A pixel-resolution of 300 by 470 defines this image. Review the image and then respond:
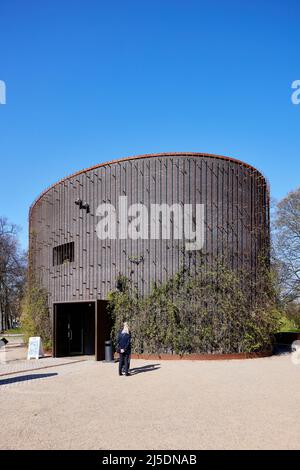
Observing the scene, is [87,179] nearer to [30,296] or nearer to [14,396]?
[30,296]

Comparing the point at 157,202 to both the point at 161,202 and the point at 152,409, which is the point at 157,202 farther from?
the point at 152,409

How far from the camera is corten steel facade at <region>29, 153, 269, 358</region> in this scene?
17922 mm

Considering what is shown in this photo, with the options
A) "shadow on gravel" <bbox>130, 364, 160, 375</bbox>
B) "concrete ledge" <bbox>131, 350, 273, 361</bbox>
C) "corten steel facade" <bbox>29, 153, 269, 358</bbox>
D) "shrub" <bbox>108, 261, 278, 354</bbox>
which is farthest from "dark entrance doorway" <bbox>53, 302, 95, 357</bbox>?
"shadow on gravel" <bbox>130, 364, 160, 375</bbox>

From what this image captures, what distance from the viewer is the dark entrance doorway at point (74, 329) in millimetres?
19000

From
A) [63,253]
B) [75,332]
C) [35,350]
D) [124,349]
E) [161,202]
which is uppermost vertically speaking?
[161,202]

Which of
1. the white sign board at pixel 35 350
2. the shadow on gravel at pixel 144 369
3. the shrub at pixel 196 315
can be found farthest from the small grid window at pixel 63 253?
the shadow on gravel at pixel 144 369

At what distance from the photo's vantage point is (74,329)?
20.2 m

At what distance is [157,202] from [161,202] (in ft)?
0.56

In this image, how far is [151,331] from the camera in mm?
17047

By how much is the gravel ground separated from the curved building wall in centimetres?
495

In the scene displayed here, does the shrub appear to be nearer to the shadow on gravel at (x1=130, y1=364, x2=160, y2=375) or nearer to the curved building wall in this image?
the curved building wall

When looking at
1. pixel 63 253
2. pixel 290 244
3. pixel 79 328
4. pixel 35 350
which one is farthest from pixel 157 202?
pixel 290 244

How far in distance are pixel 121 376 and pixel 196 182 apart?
888 centimetres
